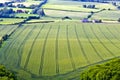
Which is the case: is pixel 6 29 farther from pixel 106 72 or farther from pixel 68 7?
pixel 106 72

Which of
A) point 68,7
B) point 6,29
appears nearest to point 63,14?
point 68,7

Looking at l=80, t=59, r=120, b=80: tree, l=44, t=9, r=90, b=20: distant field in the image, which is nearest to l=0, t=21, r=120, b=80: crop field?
l=80, t=59, r=120, b=80: tree

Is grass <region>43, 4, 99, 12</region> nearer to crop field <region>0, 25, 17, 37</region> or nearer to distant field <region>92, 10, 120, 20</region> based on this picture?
distant field <region>92, 10, 120, 20</region>

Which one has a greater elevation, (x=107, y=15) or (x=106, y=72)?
(x=106, y=72)

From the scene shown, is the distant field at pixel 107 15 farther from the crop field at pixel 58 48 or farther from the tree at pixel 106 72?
the tree at pixel 106 72

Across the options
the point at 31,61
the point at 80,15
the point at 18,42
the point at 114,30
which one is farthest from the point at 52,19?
the point at 31,61

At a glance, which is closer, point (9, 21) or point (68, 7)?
point (9, 21)

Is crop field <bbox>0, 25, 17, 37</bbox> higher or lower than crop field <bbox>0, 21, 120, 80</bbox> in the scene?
lower

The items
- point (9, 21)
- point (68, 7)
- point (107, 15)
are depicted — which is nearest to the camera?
point (9, 21)

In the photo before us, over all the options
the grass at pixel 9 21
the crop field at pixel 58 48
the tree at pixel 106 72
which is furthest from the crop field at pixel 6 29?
the tree at pixel 106 72
